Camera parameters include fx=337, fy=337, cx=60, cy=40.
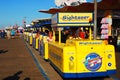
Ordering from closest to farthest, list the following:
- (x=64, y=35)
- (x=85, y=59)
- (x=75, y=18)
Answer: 1. (x=85, y=59)
2. (x=75, y=18)
3. (x=64, y=35)

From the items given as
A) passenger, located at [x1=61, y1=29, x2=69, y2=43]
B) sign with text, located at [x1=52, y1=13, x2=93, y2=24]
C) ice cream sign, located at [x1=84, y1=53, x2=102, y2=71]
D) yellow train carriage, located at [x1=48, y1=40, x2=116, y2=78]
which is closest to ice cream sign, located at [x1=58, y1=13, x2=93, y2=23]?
sign with text, located at [x1=52, y1=13, x2=93, y2=24]

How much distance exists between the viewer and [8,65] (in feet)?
53.3

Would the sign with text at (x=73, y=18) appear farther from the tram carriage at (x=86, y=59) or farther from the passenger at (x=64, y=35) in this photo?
the tram carriage at (x=86, y=59)

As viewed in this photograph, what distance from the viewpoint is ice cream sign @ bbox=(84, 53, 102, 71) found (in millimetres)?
10820

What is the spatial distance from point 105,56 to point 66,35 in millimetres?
4250

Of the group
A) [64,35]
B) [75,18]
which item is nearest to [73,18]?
[75,18]

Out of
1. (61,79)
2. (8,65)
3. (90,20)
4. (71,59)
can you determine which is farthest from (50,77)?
(8,65)

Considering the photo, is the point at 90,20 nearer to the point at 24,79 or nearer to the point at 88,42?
the point at 88,42

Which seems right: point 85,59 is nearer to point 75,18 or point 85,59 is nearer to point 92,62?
point 92,62

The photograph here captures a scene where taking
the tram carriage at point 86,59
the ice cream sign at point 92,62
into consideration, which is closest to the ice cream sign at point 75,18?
the tram carriage at point 86,59

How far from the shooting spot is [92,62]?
10844mm

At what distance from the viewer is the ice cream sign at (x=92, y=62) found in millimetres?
10820

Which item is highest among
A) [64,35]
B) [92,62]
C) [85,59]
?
[64,35]

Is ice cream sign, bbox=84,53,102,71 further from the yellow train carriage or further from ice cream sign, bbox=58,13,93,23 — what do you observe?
ice cream sign, bbox=58,13,93,23
